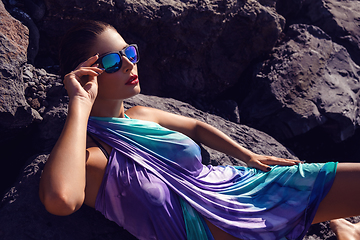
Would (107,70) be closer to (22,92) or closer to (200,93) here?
(22,92)

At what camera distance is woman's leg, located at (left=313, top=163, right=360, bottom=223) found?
1.67 metres

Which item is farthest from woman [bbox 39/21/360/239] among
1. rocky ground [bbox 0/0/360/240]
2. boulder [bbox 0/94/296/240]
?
rocky ground [bbox 0/0/360/240]

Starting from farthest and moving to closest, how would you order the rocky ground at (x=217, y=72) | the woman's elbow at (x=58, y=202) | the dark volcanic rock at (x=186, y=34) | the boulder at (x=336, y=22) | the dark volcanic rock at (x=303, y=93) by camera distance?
the boulder at (x=336, y=22), the dark volcanic rock at (x=303, y=93), the dark volcanic rock at (x=186, y=34), the rocky ground at (x=217, y=72), the woman's elbow at (x=58, y=202)

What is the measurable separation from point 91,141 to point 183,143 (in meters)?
0.56

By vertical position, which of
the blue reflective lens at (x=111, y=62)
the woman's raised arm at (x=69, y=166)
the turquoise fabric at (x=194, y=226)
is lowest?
the turquoise fabric at (x=194, y=226)

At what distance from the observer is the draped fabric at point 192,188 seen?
161cm

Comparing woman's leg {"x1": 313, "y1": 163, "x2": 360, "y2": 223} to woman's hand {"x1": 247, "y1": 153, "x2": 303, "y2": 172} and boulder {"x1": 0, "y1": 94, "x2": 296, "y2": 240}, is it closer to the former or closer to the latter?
woman's hand {"x1": 247, "y1": 153, "x2": 303, "y2": 172}

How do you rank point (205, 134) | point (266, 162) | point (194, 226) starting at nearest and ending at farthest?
point (194, 226) < point (266, 162) < point (205, 134)

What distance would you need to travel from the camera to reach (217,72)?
3609mm

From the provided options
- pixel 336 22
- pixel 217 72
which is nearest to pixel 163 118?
pixel 217 72

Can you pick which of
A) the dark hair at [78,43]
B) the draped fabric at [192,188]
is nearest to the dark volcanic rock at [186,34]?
the dark hair at [78,43]

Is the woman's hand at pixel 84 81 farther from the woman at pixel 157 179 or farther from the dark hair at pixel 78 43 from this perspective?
the dark hair at pixel 78 43

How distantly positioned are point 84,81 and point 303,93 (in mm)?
2730

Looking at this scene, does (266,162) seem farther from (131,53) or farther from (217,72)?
(217,72)
